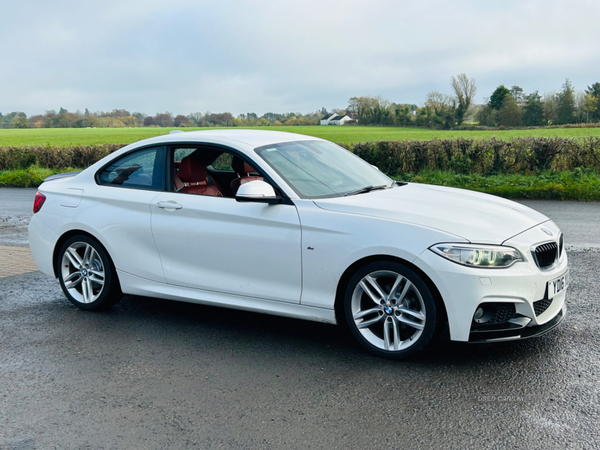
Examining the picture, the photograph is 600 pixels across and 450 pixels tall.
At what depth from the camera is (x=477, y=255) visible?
156 inches

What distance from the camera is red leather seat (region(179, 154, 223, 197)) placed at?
5.39m

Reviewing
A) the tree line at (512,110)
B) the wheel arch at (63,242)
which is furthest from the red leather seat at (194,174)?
the tree line at (512,110)

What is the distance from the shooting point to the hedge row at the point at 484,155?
15852 millimetres

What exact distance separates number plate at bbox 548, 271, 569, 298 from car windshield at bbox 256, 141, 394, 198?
1.68 m

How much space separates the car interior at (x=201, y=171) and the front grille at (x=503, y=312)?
233cm

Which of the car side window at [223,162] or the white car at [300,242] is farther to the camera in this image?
the car side window at [223,162]

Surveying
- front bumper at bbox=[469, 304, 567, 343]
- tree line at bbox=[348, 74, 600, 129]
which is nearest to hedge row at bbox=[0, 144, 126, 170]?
front bumper at bbox=[469, 304, 567, 343]

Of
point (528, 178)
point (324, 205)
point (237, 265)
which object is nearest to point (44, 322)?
point (237, 265)

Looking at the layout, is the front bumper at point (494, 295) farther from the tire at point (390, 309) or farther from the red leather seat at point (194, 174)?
the red leather seat at point (194, 174)

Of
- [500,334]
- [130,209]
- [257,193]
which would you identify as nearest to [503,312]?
[500,334]

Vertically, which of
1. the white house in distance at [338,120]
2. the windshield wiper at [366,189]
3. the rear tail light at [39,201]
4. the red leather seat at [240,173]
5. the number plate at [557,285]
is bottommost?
the number plate at [557,285]

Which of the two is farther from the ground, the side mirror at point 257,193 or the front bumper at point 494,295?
the side mirror at point 257,193

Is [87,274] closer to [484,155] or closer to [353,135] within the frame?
[484,155]

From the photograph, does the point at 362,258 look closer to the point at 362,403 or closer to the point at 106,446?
the point at 362,403
